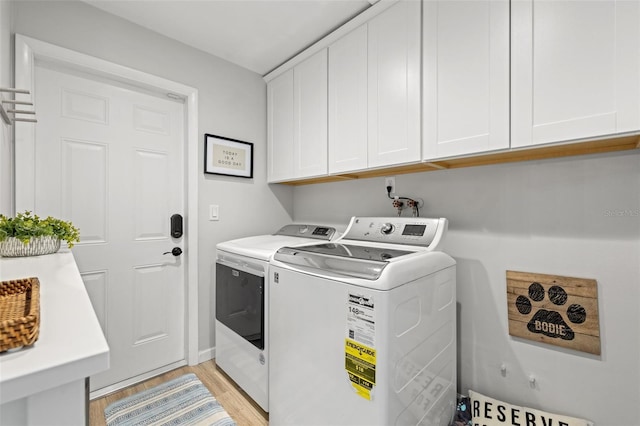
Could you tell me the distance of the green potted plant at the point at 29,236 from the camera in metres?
1.11

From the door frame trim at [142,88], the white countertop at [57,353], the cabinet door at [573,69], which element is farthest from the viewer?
the door frame trim at [142,88]

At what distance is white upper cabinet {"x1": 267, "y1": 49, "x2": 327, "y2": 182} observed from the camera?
2082 millimetres

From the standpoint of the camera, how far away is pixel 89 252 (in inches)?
72.2

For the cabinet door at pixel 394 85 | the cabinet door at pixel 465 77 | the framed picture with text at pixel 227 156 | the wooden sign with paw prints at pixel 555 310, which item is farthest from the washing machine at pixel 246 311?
the wooden sign with paw prints at pixel 555 310

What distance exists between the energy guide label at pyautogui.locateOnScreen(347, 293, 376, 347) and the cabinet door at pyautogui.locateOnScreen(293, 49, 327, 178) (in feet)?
3.65

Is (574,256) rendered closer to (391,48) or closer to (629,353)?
(629,353)

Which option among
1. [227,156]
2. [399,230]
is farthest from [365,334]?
[227,156]

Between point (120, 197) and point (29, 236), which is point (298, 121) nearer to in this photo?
point (120, 197)

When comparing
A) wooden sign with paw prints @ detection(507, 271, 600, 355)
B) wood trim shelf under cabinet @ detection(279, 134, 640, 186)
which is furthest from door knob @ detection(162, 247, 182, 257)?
wooden sign with paw prints @ detection(507, 271, 600, 355)

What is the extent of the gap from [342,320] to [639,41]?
4.91ft

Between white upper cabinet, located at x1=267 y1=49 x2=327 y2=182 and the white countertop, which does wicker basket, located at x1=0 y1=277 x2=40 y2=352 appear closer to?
the white countertop

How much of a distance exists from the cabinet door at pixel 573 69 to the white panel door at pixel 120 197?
2.19 metres

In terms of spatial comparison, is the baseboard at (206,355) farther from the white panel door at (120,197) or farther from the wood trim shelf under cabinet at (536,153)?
the wood trim shelf under cabinet at (536,153)

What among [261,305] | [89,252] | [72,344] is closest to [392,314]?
[261,305]
